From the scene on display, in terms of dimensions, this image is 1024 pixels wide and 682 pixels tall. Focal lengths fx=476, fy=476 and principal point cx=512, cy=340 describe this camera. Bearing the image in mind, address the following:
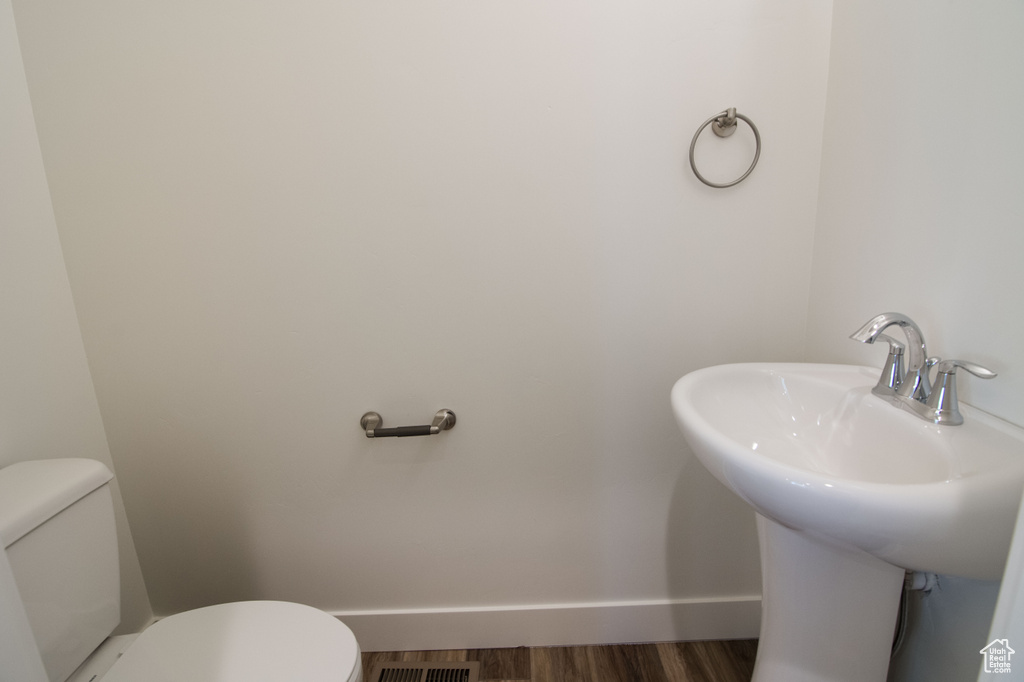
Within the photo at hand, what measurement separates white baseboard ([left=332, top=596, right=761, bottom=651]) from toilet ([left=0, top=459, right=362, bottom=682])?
453 millimetres

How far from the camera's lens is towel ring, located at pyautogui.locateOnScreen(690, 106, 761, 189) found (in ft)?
3.37

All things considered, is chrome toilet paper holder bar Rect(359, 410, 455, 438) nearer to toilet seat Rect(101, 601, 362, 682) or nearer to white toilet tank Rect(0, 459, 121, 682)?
toilet seat Rect(101, 601, 362, 682)

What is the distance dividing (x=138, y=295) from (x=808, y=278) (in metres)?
1.62

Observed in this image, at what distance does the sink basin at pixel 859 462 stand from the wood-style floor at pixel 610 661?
736mm

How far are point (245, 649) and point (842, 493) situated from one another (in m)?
1.01

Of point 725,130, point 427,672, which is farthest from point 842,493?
point 427,672

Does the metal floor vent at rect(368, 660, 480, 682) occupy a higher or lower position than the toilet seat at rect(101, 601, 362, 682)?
lower

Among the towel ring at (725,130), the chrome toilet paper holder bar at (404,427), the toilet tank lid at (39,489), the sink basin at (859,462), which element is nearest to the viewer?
the sink basin at (859,462)

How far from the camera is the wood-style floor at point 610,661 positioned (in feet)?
4.01

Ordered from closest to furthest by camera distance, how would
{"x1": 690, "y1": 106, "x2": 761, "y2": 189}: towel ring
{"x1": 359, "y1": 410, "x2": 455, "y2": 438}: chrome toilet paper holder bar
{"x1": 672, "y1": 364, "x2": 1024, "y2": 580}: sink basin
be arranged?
{"x1": 672, "y1": 364, "x2": 1024, "y2": 580}: sink basin < {"x1": 690, "y1": 106, "x2": 761, "y2": 189}: towel ring < {"x1": 359, "y1": 410, "x2": 455, "y2": 438}: chrome toilet paper holder bar

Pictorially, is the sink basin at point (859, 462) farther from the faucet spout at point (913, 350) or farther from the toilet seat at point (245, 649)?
the toilet seat at point (245, 649)

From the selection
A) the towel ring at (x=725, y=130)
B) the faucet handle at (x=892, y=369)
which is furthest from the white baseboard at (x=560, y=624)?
the towel ring at (x=725, y=130)

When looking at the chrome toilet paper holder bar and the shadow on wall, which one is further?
the shadow on wall

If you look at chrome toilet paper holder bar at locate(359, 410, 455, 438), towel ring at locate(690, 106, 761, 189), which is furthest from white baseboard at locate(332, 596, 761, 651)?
towel ring at locate(690, 106, 761, 189)
